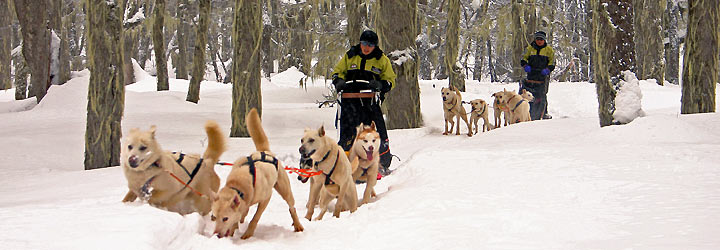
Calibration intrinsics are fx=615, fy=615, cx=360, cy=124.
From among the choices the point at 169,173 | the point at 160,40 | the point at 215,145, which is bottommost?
the point at 169,173

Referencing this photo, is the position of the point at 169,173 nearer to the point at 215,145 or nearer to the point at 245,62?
the point at 215,145

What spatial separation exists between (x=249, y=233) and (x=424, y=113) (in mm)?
12306

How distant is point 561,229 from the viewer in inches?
152

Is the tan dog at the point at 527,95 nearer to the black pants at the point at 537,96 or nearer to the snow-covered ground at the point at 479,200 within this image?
the black pants at the point at 537,96

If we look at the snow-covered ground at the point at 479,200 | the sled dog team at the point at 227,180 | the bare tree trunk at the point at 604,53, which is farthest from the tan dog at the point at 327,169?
the bare tree trunk at the point at 604,53

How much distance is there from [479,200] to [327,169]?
135 cm

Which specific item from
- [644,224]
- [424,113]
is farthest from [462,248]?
[424,113]

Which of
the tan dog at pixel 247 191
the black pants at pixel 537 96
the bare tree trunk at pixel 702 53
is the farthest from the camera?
the black pants at pixel 537 96

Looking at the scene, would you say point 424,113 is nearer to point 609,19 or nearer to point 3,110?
point 609,19

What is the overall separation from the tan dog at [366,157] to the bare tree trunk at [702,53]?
672 cm

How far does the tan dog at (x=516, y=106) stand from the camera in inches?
489

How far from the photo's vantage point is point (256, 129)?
17.3 feet

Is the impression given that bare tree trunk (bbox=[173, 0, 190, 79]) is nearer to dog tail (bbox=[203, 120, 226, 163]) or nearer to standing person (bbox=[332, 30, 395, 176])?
standing person (bbox=[332, 30, 395, 176])

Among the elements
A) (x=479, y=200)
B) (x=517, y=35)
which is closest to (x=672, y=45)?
(x=517, y=35)
